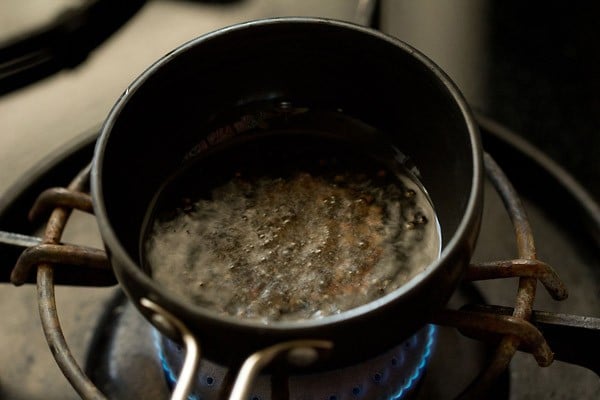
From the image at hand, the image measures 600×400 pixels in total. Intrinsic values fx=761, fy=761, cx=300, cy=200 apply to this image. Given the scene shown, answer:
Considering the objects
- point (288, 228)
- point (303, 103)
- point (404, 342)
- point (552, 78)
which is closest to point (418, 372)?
point (404, 342)

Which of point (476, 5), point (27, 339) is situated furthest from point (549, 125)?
point (27, 339)

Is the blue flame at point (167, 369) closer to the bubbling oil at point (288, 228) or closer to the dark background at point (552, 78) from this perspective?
the bubbling oil at point (288, 228)

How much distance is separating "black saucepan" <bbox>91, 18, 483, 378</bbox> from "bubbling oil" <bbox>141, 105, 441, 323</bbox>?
2cm

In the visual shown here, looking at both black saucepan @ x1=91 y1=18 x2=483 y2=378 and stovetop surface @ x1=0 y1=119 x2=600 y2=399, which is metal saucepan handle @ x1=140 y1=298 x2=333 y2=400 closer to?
black saucepan @ x1=91 y1=18 x2=483 y2=378

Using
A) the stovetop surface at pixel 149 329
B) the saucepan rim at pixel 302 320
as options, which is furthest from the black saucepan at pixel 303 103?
the stovetop surface at pixel 149 329

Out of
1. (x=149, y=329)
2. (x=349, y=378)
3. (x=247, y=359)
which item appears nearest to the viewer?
(x=247, y=359)

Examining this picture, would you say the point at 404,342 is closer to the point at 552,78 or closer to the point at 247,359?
the point at 247,359

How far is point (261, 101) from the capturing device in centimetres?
73

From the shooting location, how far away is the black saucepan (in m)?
0.46

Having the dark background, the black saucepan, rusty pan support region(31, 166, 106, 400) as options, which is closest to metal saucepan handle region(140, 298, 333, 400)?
the black saucepan

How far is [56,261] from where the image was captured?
0.60 meters

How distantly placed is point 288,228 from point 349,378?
14cm

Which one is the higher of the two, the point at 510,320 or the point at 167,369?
the point at 510,320

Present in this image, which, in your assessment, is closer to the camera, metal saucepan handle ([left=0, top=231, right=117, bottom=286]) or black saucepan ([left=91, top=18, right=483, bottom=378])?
black saucepan ([left=91, top=18, right=483, bottom=378])
